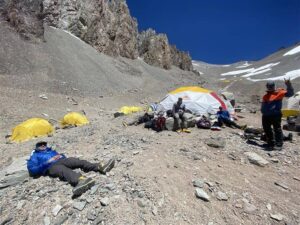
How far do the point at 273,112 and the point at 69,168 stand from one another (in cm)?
655

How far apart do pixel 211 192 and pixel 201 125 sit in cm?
630

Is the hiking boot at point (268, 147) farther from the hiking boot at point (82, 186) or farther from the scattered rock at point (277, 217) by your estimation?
the hiking boot at point (82, 186)

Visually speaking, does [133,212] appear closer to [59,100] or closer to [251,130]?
[251,130]

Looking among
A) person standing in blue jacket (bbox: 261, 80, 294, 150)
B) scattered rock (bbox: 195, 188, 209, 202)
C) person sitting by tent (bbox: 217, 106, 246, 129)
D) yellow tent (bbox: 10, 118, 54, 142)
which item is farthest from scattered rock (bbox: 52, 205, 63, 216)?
person sitting by tent (bbox: 217, 106, 246, 129)

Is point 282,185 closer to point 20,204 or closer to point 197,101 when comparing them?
point 20,204

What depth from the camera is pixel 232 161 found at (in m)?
7.83

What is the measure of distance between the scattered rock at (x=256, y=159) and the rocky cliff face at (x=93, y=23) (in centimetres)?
3486

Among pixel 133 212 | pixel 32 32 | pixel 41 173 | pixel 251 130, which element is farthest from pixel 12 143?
pixel 32 32

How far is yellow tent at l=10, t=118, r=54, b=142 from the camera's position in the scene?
13.3 m

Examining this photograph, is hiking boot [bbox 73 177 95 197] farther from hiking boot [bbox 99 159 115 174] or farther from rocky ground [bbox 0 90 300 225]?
hiking boot [bbox 99 159 115 174]

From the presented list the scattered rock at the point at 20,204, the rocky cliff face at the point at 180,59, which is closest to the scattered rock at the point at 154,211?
the scattered rock at the point at 20,204

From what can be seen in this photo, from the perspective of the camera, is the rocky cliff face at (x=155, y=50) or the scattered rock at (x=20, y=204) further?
the rocky cliff face at (x=155, y=50)

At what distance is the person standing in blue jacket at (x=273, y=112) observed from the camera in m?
8.87

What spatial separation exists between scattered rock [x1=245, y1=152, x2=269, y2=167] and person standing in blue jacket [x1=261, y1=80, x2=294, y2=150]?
4.29 feet
